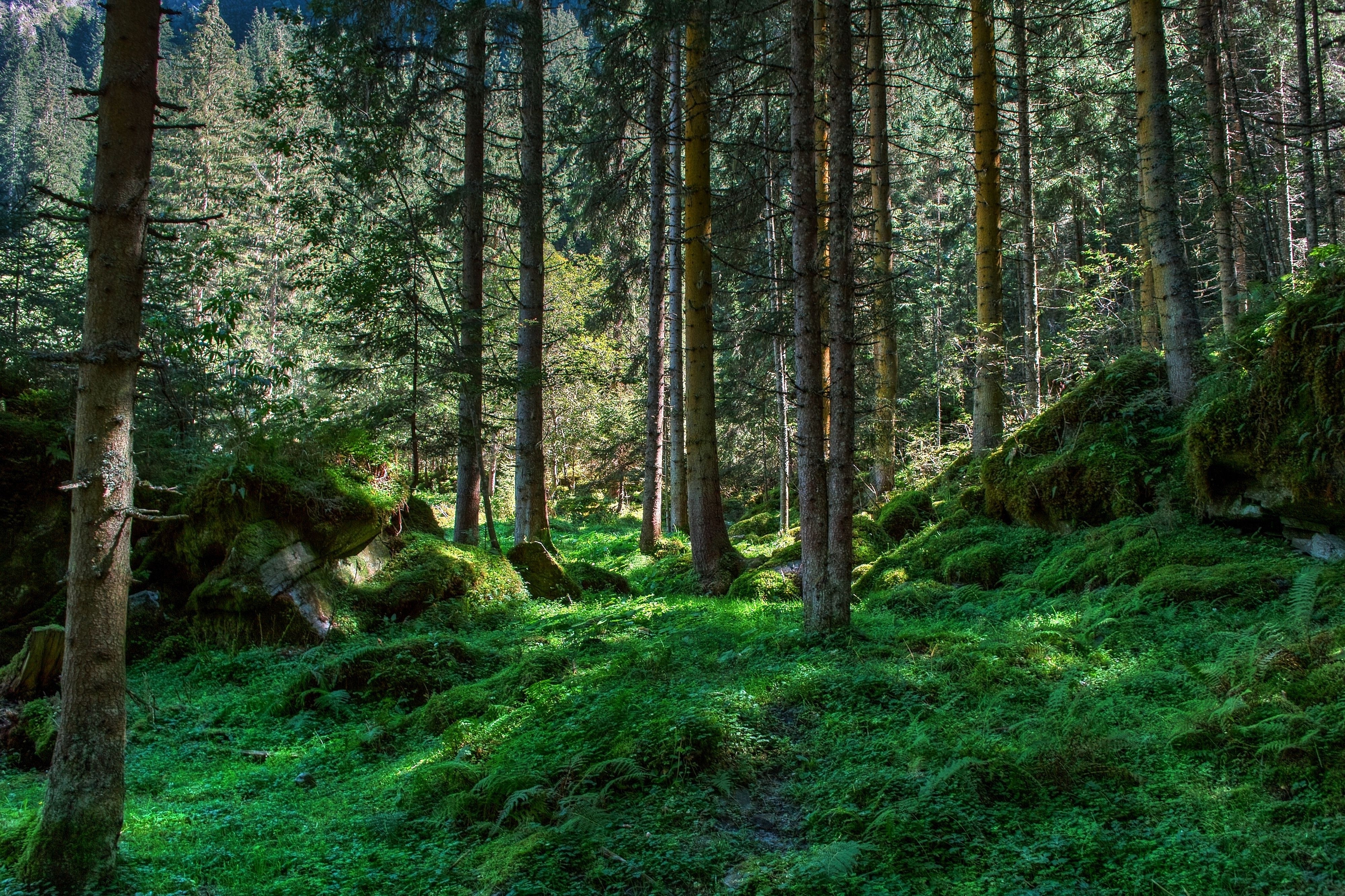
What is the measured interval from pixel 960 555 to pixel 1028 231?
35.1 ft

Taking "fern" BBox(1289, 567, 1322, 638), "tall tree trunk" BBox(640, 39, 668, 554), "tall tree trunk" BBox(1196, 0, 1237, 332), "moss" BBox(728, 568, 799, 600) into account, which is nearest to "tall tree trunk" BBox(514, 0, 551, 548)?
"tall tree trunk" BBox(640, 39, 668, 554)

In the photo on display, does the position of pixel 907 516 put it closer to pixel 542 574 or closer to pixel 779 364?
pixel 542 574

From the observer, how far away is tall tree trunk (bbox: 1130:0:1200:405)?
29.7 ft

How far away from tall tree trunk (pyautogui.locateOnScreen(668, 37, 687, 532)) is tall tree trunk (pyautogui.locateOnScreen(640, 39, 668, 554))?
30 cm

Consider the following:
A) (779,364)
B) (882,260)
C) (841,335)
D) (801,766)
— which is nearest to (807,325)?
(841,335)

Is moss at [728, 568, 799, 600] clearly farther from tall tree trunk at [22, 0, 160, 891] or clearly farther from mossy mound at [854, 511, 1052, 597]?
tall tree trunk at [22, 0, 160, 891]

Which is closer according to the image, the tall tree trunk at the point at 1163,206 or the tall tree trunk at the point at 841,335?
the tall tree trunk at the point at 841,335

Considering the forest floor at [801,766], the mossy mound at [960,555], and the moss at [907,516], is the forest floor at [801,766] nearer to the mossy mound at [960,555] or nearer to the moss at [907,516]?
the mossy mound at [960,555]

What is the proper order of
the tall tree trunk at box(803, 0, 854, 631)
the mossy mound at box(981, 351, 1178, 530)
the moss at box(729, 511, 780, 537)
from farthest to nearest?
the moss at box(729, 511, 780, 537)
the mossy mound at box(981, 351, 1178, 530)
the tall tree trunk at box(803, 0, 854, 631)

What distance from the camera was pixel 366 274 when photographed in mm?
10742

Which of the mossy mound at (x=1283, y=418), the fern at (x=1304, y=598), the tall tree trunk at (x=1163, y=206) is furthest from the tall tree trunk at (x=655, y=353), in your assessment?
the fern at (x=1304, y=598)

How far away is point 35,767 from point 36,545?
4346 millimetres

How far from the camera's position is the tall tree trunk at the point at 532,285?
12.6 m

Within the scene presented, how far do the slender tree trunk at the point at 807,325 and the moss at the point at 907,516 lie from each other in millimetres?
5528
